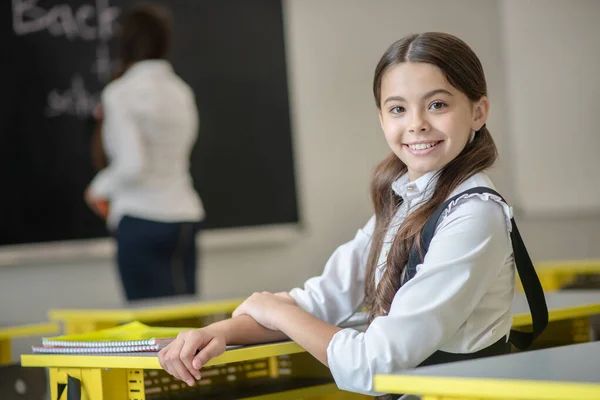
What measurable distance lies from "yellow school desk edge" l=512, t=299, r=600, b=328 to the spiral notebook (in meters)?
0.69

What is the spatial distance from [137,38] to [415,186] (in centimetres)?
253

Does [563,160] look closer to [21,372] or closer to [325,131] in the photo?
[325,131]

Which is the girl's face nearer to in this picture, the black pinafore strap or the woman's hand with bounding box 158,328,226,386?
the black pinafore strap

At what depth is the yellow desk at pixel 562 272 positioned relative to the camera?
3641mm

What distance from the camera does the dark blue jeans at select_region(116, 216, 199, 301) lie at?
3.85 metres

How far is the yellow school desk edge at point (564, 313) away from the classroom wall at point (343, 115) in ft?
10.2

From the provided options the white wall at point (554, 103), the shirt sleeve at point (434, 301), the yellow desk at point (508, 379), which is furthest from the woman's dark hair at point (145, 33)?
the white wall at point (554, 103)

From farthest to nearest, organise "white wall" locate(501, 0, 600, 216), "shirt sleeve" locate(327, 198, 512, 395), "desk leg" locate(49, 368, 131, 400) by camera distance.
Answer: "white wall" locate(501, 0, 600, 216) → "desk leg" locate(49, 368, 131, 400) → "shirt sleeve" locate(327, 198, 512, 395)

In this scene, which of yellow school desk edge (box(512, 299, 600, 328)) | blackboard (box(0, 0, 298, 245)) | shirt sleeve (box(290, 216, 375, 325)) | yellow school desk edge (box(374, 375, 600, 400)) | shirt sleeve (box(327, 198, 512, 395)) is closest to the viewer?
yellow school desk edge (box(374, 375, 600, 400))

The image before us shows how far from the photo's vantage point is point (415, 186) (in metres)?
1.68

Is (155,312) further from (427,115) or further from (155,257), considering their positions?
(427,115)

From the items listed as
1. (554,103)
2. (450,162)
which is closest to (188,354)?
(450,162)

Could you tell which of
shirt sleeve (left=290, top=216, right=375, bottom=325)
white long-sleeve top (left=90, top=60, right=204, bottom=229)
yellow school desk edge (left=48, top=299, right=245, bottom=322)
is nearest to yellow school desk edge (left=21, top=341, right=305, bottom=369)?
shirt sleeve (left=290, top=216, right=375, bottom=325)

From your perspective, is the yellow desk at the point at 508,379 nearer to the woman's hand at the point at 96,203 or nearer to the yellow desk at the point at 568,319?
the yellow desk at the point at 568,319
